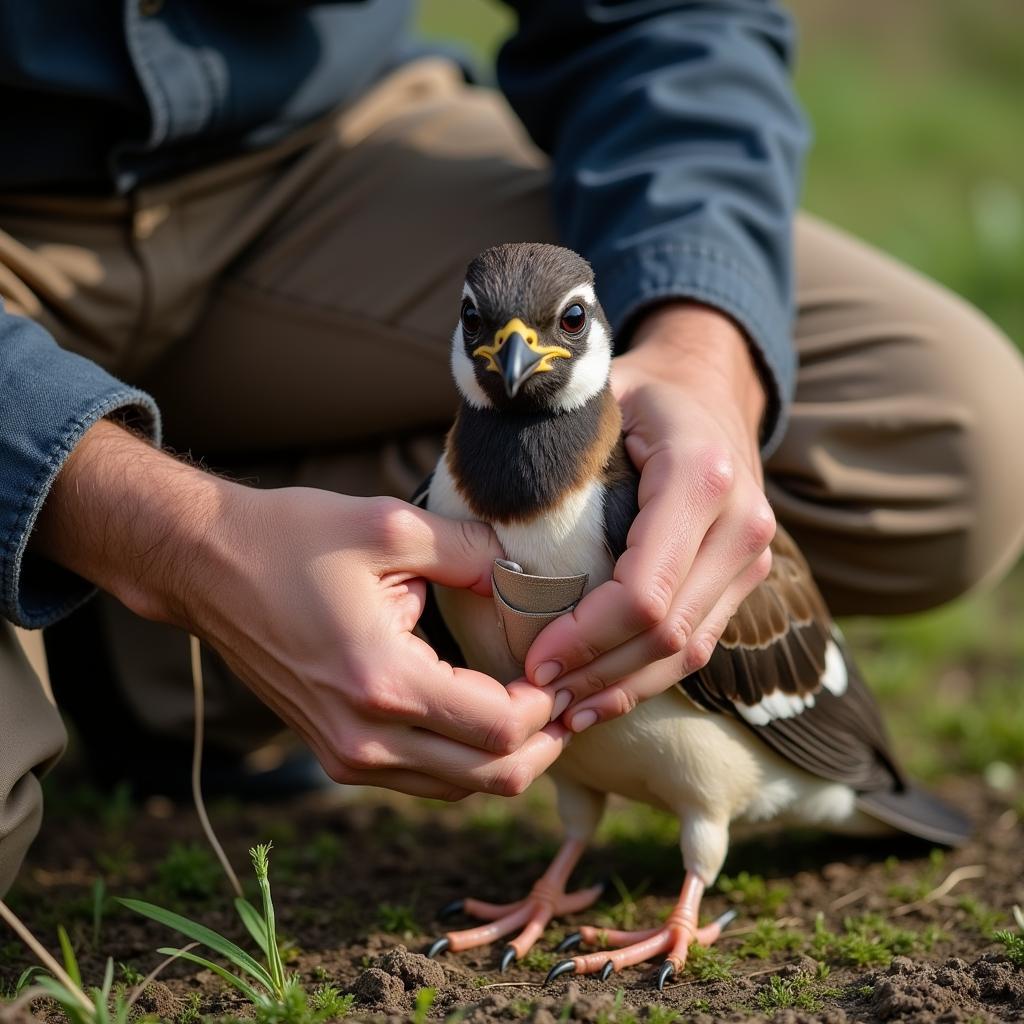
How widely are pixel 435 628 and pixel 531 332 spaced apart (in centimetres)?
75

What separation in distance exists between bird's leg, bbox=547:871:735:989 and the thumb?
0.84m

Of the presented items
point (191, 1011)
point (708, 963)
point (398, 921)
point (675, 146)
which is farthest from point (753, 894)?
point (675, 146)

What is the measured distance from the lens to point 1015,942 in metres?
2.63

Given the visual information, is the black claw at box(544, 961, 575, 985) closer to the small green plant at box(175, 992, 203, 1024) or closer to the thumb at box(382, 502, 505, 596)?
the small green plant at box(175, 992, 203, 1024)

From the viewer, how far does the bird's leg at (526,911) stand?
9.43 feet

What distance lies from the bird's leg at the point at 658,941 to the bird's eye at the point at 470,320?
4.34ft

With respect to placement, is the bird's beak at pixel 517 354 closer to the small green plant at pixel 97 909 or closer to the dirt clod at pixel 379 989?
the dirt clod at pixel 379 989

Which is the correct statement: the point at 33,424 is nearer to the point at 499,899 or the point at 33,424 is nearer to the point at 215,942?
the point at 215,942

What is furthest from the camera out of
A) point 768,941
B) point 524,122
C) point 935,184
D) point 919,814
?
point 935,184

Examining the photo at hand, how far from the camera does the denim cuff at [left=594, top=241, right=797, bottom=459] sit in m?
3.08

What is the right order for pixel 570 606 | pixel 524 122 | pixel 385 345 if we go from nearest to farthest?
pixel 570 606 → pixel 385 345 → pixel 524 122

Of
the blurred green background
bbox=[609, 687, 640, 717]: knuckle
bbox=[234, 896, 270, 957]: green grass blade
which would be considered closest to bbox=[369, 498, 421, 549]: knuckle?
bbox=[609, 687, 640, 717]: knuckle

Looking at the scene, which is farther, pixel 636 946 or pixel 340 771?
pixel 636 946

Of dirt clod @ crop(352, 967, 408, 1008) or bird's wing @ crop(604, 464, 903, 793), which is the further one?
bird's wing @ crop(604, 464, 903, 793)
